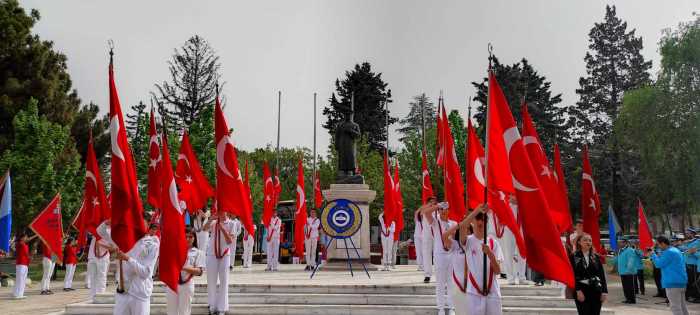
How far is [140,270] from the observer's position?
703cm

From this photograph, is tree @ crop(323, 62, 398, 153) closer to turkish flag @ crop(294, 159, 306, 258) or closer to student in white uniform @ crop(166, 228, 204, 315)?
turkish flag @ crop(294, 159, 306, 258)

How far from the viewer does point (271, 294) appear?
40.2ft

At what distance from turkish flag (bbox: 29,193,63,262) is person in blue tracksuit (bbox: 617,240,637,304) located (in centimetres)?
1703

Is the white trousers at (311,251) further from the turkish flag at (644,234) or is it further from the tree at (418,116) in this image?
the tree at (418,116)

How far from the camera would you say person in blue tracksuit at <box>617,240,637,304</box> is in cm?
1700

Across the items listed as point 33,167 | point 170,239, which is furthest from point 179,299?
point 33,167

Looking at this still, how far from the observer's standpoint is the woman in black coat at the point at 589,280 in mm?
8211

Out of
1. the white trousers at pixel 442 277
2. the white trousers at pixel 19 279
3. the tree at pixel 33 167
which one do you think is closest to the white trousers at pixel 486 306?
the white trousers at pixel 442 277

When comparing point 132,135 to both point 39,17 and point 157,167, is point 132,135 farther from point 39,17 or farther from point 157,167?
point 157,167

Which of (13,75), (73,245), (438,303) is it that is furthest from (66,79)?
(438,303)

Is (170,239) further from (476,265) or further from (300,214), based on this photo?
(300,214)

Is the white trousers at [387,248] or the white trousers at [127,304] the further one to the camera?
the white trousers at [387,248]

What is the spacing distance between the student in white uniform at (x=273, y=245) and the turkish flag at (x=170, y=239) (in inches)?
506

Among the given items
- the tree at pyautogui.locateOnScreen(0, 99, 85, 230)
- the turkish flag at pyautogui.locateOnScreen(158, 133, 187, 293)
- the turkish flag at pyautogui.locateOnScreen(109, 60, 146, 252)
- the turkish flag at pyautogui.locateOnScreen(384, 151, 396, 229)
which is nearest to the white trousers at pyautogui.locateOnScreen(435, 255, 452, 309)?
the turkish flag at pyautogui.locateOnScreen(158, 133, 187, 293)
